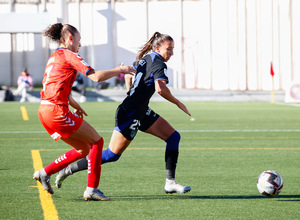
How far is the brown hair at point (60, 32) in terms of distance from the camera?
6.56 meters

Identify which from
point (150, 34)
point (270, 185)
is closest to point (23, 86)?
point (150, 34)

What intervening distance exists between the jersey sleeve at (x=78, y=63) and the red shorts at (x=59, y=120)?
1.60 feet

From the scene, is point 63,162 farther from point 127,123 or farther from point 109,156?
point 127,123

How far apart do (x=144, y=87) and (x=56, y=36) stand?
1.17 m

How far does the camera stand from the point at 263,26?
38.1 meters

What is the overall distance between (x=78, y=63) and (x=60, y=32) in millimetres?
545

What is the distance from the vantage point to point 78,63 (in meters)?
→ 6.29

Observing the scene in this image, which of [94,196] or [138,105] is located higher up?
[138,105]

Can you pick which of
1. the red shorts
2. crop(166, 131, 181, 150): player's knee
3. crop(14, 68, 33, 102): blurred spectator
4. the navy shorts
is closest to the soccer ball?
crop(166, 131, 181, 150): player's knee

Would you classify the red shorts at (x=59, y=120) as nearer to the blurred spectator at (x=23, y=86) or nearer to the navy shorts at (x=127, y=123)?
the navy shorts at (x=127, y=123)

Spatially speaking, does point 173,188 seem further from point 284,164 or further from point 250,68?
point 250,68

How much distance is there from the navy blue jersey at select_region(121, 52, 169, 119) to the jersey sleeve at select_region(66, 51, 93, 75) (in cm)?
93

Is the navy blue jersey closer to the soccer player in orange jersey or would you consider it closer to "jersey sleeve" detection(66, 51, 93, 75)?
the soccer player in orange jersey

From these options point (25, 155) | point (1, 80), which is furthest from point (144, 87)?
point (1, 80)
